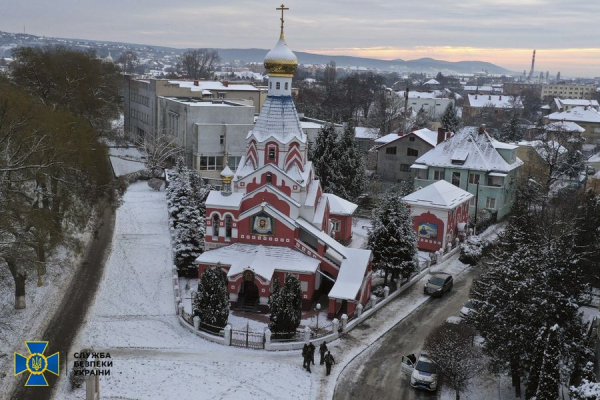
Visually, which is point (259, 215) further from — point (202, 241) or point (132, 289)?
point (132, 289)

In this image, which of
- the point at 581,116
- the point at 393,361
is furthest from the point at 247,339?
the point at 581,116

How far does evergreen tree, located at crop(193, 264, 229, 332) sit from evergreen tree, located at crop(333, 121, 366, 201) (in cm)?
2141

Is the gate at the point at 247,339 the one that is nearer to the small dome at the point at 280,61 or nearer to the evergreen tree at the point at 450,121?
the small dome at the point at 280,61

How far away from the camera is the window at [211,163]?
50594mm

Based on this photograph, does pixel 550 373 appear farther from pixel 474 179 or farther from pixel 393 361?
pixel 474 179

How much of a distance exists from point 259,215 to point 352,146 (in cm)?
1821

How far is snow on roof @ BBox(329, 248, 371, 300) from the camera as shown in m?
25.2

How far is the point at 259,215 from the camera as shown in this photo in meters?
27.7

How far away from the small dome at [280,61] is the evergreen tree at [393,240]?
26.2 ft

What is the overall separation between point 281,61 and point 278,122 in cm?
282

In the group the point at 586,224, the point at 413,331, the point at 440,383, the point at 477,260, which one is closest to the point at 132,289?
the point at 413,331

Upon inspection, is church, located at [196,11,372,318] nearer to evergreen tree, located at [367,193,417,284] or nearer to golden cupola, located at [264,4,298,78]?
golden cupola, located at [264,4,298,78]

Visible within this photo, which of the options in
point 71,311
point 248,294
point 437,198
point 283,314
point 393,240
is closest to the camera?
point 283,314

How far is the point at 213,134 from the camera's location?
50.4 metres
